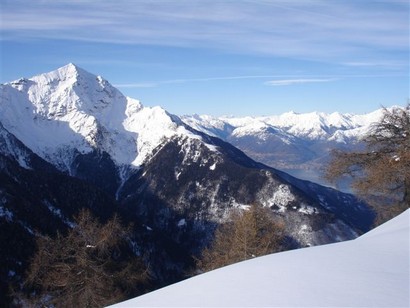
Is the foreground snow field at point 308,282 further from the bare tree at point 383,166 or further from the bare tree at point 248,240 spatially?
the bare tree at point 248,240

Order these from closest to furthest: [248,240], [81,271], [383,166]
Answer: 1. [383,166]
2. [81,271]
3. [248,240]

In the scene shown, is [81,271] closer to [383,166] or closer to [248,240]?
[248,240]

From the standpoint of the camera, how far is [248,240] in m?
18.9

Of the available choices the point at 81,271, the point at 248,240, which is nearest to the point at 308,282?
the point at 81,271

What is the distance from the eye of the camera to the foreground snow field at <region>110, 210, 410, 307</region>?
6.44 meters

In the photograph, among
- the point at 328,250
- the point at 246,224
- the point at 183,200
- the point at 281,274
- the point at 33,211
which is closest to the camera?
the point at 281,274

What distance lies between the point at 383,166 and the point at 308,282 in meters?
9.02

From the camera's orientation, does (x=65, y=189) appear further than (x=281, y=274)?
Yes

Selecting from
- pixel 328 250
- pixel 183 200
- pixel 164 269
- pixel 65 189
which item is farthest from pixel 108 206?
pixel 328 250

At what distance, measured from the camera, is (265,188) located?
167m

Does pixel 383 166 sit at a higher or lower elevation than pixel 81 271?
higher

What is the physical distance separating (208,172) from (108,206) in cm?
6117

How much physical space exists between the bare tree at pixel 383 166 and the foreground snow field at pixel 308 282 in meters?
5.67

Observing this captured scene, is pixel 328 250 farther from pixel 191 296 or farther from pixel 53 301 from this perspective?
pixel 53 301
